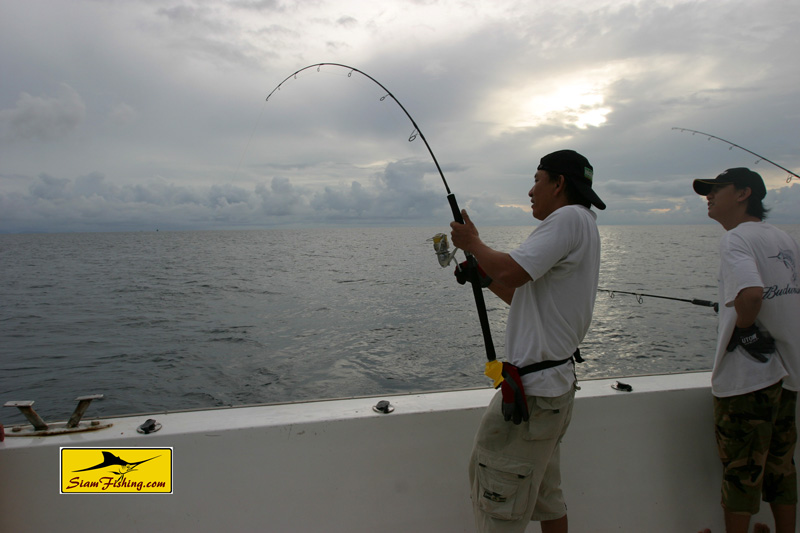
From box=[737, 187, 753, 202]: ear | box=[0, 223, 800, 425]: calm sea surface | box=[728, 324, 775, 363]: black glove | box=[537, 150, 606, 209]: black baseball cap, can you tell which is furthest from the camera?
box=[0, 223, 800, 425]: calm sea surface

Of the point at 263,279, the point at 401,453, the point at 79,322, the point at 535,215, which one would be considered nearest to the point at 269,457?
the point at 401,453

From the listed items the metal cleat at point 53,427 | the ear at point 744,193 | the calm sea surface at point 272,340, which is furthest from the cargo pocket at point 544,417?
the calm sea surface at point 272,340

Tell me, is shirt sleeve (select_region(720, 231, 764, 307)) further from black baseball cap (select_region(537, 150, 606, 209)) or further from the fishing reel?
the fishing reel

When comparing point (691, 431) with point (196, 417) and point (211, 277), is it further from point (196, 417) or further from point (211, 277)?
point (211, 277)

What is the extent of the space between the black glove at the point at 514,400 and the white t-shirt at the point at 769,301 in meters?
0.90

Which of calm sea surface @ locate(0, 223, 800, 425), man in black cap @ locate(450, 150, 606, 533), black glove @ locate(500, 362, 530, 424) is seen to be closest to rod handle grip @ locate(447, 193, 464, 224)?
man in black cap @ locate(450, 150, 606, 533)

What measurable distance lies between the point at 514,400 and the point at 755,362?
40.6 inches

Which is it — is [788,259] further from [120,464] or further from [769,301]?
[120,464]

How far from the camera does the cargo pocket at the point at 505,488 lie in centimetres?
139

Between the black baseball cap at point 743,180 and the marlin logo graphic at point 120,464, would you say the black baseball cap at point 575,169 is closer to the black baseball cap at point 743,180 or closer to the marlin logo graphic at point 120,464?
the black baseball cap at point 743,180

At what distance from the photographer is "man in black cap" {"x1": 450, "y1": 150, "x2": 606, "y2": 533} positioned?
1365 mm

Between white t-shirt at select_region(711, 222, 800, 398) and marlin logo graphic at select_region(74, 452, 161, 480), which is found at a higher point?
white t-shirt at select_region(711, 222, 800, 398)

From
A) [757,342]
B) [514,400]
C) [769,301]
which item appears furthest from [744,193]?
[514,400]

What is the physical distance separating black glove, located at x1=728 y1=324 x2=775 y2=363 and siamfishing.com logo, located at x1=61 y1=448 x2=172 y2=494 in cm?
208
